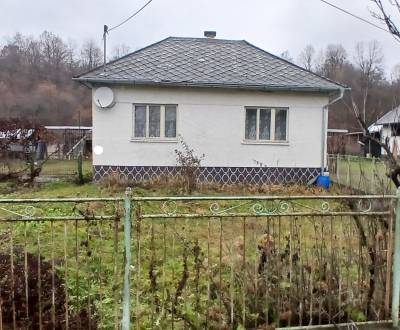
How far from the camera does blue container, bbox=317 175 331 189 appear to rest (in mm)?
13577

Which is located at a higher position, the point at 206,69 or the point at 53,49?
the point at 53,49

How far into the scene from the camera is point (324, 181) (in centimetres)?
1370

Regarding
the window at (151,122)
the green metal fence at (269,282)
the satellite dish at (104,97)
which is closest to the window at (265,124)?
the window at (151,122)

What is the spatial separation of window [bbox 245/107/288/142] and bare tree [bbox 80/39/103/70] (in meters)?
28.9

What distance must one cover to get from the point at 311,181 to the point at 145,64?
6351 mm

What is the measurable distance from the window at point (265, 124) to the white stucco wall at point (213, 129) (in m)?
0.21

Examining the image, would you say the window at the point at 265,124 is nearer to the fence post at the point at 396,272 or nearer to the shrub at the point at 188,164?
the shrub at the point at 188,164

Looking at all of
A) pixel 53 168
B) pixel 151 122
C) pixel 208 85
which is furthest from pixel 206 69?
pixel 53 168

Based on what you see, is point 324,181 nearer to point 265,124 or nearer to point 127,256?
point 265,124

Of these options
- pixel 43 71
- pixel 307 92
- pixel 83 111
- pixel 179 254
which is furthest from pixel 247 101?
pixel 43 71

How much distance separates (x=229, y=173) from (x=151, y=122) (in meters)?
2.84

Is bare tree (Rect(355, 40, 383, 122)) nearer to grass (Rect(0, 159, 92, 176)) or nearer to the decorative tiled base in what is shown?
the decorative tiled base

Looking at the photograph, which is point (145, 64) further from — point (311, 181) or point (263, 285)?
point (263, 285)

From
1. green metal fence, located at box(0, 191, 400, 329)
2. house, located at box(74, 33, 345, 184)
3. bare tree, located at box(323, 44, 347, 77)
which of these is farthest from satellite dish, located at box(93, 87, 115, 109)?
bare tree, located at box(323, 44, 347, 77)
